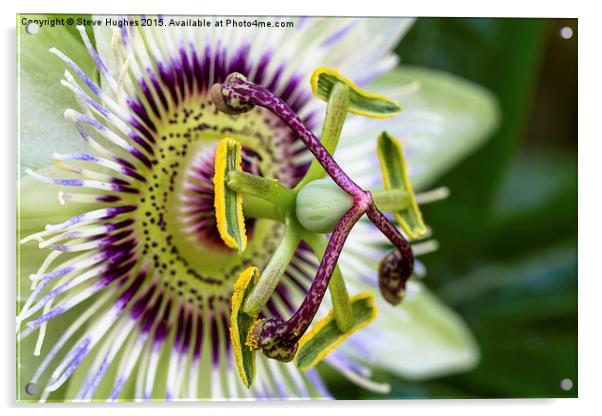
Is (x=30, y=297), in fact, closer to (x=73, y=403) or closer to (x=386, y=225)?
(x=73, y=403)

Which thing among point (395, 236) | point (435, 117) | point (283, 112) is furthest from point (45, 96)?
point (435, 117)

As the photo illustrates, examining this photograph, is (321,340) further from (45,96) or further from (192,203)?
(45,96)

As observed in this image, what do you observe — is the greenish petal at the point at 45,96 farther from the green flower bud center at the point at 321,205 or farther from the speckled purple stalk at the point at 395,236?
the speckled purple stalk at the point at 395,236

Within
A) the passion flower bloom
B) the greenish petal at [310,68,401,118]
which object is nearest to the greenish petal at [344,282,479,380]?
the passion flower bloom

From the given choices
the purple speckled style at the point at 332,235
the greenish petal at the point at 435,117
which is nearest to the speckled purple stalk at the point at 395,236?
the purple speckled style at the point at 332,235

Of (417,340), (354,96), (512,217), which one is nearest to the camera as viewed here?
(354,96)
